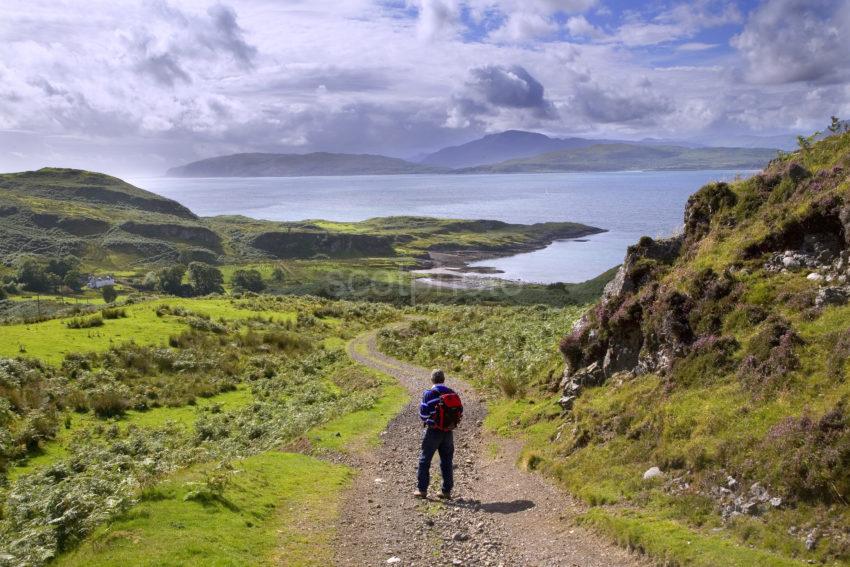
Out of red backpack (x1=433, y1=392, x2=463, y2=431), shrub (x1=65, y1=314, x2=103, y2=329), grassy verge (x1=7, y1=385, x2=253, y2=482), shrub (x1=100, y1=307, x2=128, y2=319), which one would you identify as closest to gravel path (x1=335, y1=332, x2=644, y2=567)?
red backpack (x1=433, y1=392, x2=463, y2=431)

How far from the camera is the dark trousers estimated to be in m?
14.0

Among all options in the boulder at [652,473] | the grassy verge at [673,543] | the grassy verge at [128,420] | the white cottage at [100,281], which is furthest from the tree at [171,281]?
the grassy verge at [673,543]

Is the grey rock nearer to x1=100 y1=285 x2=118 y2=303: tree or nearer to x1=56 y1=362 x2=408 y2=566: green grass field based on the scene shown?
x1=56 y1=362 x2=408 y2=566: green grass field

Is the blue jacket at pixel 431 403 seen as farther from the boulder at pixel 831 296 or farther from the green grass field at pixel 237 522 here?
the boulder at pixel 831 296

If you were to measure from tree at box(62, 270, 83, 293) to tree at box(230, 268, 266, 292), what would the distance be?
39867 mm

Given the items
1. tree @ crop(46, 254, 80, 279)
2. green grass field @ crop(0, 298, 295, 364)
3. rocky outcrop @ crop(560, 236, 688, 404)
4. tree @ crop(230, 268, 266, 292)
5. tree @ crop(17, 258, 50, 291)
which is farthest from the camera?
tree @ crop(46, 254, 80, 279)

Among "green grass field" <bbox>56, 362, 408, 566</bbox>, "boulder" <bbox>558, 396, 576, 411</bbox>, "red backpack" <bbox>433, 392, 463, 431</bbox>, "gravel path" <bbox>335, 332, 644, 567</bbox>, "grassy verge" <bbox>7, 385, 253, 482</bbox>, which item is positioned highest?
"red backpack" <bbox>433, 392, 463, 431</bbox>

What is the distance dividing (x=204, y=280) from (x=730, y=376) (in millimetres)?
142341

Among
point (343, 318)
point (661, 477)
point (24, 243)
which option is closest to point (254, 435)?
point (661, 477)

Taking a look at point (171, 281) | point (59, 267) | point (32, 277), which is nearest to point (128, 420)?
point (171, 281)

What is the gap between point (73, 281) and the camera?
485 feet

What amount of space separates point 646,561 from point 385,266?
6677 inches

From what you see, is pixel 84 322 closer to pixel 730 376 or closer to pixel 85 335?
pixel 85 335

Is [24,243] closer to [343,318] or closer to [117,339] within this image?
[343,318]
